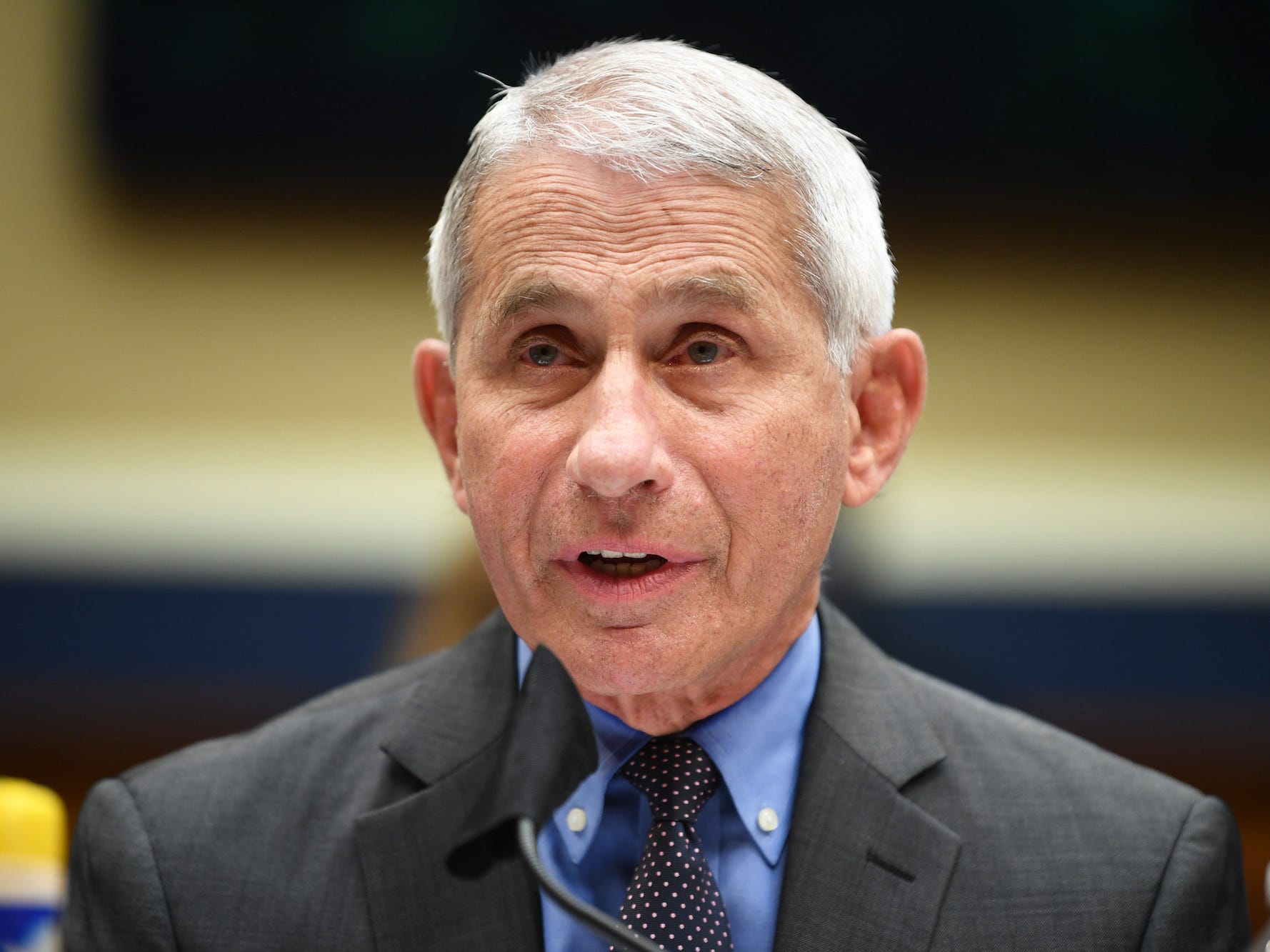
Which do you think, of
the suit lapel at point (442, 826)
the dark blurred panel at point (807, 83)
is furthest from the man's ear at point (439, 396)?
the dark blurred panel at point (807, 83)

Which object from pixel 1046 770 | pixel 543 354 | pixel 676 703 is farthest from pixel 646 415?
pixel 1046 770

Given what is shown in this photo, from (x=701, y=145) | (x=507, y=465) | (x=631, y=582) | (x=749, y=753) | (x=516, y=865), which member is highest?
(x=701, y=145)

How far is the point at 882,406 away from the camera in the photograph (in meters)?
1.84

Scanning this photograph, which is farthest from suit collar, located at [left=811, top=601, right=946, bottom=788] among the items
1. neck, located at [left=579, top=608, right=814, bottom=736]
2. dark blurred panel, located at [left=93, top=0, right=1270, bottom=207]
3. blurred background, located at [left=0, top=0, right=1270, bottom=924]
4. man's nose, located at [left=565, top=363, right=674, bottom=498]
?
dark blurred panel, located at [left=93, top=0, right=1270, bottom=207]

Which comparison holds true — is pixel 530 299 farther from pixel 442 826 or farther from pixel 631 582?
pixel 442 826

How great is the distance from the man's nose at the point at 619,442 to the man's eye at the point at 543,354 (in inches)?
3.1

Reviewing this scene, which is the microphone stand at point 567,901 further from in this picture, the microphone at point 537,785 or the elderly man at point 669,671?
the elderly man at point 669,671

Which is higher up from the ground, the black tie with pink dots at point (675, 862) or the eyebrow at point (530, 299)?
the eyebrow at point (530, 299)

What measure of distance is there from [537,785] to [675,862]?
0.46m

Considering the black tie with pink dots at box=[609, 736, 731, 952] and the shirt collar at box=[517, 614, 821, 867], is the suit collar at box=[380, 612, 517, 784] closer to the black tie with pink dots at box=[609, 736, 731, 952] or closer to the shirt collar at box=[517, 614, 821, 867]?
the shirt collar at box=[517, 614, 821, 867]

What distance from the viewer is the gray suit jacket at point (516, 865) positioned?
167cm

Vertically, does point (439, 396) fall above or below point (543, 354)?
below

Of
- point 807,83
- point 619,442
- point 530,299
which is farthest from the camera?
point 807,83

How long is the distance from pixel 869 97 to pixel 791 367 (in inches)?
111
